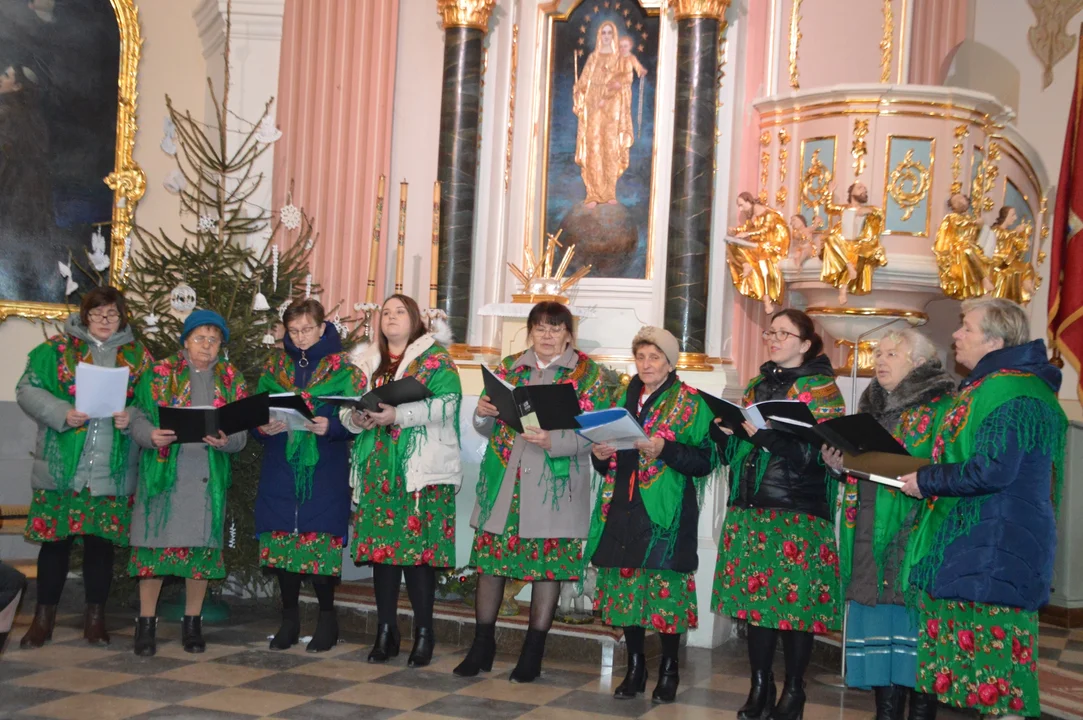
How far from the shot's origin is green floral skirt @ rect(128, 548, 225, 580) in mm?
5039

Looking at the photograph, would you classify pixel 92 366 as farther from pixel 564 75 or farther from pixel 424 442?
pixel 564 75

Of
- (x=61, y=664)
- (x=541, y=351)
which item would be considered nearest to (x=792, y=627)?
(x=541, y=351)

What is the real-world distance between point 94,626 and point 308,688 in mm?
1210

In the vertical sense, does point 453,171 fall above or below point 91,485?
above

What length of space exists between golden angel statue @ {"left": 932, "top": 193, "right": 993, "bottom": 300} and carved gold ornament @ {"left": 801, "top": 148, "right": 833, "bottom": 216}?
0.67m

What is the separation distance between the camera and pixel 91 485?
5078 millimetres

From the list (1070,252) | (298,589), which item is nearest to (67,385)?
(298,589)

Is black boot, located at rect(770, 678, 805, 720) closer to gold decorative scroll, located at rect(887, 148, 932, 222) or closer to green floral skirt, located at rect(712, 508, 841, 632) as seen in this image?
green floral skirt, located at rect(712, 508, 841, 632)

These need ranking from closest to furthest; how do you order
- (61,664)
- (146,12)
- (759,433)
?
(759,433), (61,664), (146,12)

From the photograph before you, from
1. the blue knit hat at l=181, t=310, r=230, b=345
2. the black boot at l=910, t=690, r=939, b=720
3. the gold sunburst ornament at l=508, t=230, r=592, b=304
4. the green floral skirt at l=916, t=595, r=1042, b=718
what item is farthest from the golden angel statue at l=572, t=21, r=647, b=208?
the green floral skirt at l=916, t=595, r=1042, b=718

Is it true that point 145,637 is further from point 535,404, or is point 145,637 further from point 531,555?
point 535,404

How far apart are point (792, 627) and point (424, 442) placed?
1655 mm

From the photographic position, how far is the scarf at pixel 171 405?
5.04m

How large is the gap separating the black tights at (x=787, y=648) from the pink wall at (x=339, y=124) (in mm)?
4400
